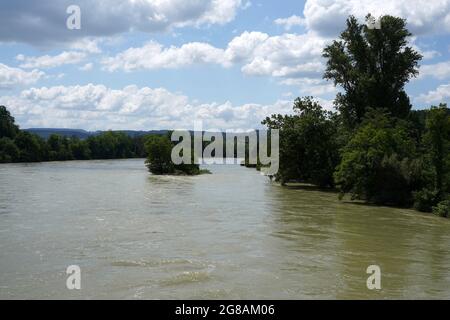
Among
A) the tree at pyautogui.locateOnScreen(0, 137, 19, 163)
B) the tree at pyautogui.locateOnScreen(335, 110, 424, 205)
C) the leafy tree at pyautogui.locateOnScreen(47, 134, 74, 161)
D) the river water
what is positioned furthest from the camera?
the leafy tree at pyautogui.locateOnScreen(47, 134, 74, 161)

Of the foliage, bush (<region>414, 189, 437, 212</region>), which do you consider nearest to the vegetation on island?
the foliage

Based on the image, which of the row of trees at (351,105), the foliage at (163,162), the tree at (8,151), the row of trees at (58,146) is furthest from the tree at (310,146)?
the tree at (8,151)

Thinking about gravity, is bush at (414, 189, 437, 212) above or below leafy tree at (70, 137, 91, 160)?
below

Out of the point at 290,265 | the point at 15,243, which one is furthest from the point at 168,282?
the point at 15,243

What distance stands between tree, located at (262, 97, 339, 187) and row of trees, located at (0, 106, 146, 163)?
4819 centimetres

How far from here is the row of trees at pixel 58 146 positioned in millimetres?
109312

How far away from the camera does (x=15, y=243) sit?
798 inches

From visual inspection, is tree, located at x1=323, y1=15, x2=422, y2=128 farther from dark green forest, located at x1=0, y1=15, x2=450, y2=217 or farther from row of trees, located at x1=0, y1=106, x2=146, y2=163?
row of trees, located at x1=0, y1=106, x2=146, y2=163

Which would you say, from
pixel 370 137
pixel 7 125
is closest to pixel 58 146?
pixel 7 125

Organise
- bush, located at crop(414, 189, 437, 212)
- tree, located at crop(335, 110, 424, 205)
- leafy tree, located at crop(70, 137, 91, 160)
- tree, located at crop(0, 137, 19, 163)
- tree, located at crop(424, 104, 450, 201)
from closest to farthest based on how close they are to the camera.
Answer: tree, located at crop(424, 104, 450, 201)
bush, located at crop(414, 189, 437, 212)
tree, located at crop(335, 110, 424, 205)
tree, located at crop(0, 137, 19, 163)
leafy tree, located at crop(70, 137, 91, 160)

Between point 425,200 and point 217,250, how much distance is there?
19.0m

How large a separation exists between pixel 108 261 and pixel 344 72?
4105 centimetres

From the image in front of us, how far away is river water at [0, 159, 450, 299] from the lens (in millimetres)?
14586

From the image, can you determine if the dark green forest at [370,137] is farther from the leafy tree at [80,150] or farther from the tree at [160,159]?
the leafy tree at [80,150]
